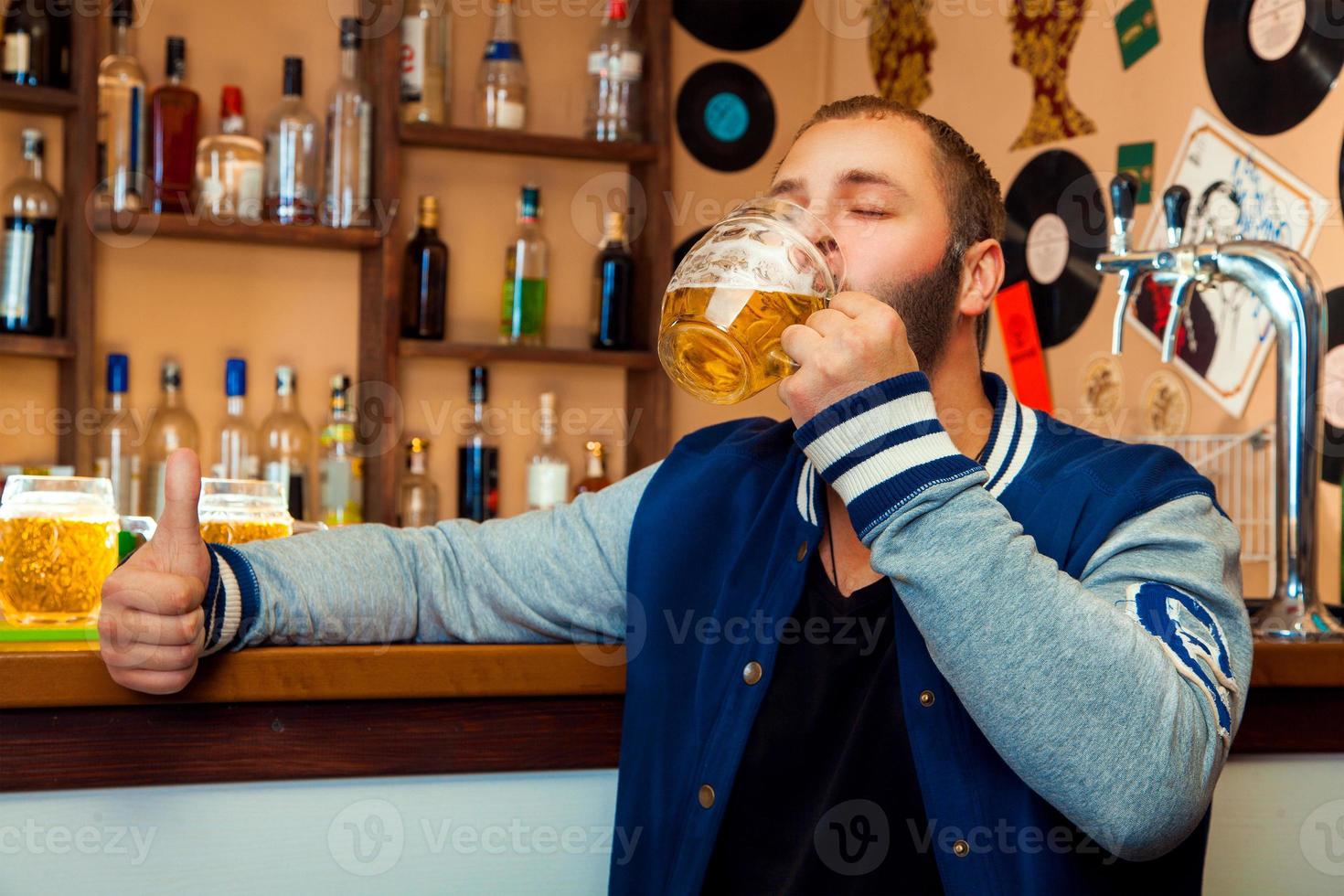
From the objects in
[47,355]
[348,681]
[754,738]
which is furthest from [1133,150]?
[47,355]

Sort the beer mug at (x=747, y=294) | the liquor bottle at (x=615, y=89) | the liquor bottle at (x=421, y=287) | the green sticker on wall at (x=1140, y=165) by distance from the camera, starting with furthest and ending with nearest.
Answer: the liquor bottle at (x=615, y=89) < the liquor bottle at (x=421, y=287) < the green sticker on wall at (x=1140, y=165) < the beer mug at (x=747, y=294)

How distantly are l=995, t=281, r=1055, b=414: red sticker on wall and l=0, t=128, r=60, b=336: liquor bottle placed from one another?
1.69 meters

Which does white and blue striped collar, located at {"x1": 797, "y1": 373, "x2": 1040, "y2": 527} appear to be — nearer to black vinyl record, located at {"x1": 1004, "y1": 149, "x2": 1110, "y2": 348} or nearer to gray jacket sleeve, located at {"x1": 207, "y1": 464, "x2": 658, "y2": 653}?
gray jacket sleeve, located at {"x1": 207, "y1": 464, "x2": 658, "y2": 653}

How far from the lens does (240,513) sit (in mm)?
1101

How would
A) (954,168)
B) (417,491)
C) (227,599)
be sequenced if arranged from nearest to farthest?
(227,599), (954,168), (417,491)

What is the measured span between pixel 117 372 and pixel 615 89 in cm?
→ 116

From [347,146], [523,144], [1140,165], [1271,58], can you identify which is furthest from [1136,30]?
[347,146]

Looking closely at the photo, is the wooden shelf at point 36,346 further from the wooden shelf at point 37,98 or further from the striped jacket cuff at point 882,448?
the striped jacket cuff at point 882,448

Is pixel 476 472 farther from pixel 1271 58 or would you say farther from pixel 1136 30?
pixel 1271 58

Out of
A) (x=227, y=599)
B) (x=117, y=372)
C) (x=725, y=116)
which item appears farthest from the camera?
(x=725, y=116)

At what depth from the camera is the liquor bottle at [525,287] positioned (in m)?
2.78

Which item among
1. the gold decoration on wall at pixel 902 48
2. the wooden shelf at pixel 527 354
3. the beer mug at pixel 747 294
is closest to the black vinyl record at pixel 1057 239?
the gold decoration on wall at pixel 902 48

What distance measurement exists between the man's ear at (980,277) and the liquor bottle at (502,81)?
178cm

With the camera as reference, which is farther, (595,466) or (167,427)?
(595,466)
